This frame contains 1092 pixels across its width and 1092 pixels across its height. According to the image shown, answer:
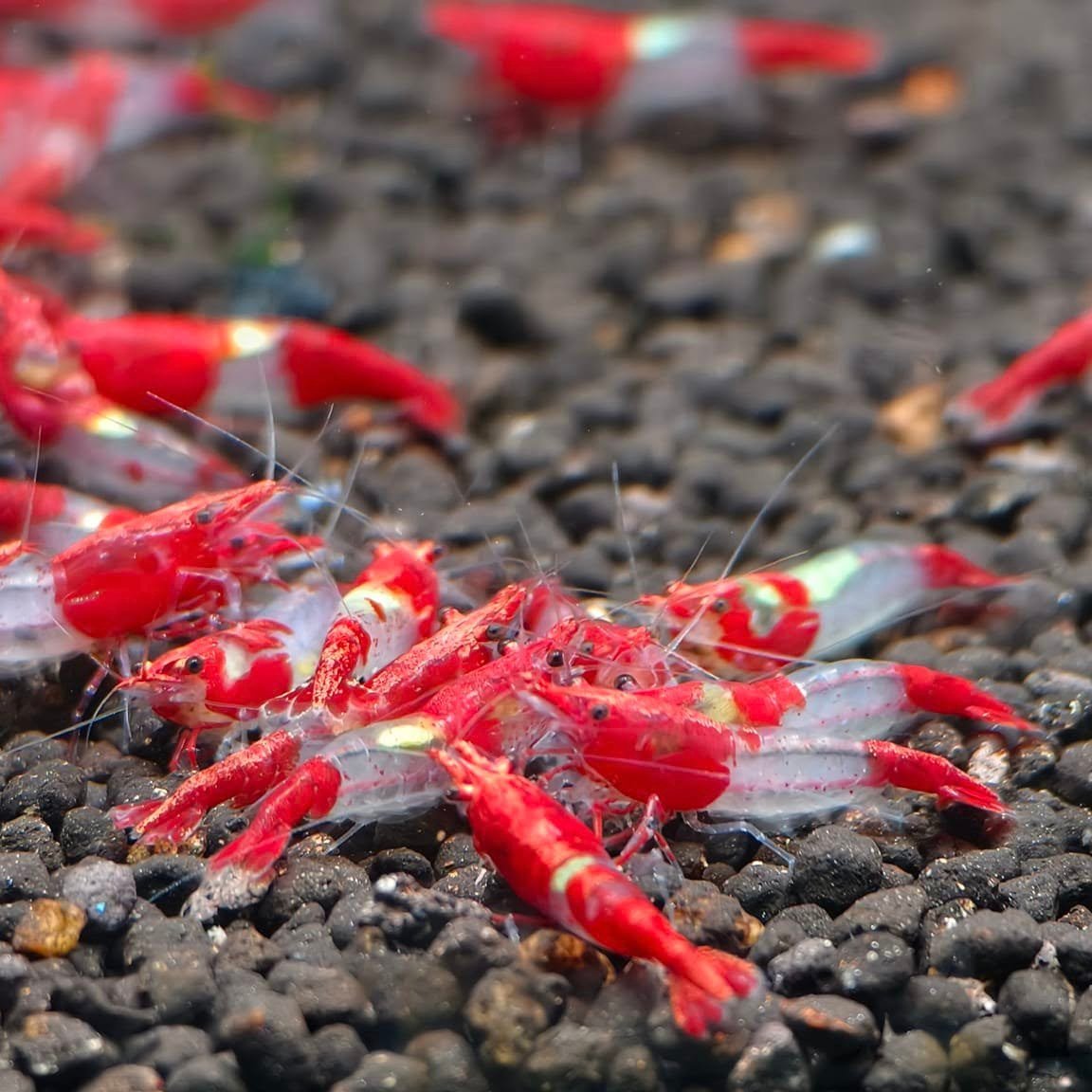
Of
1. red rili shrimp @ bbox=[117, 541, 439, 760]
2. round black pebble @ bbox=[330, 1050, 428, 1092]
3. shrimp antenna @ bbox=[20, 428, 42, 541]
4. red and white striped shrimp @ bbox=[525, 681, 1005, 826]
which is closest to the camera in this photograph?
round black pebble @ bbox=[330, 1050, 428, 1092]

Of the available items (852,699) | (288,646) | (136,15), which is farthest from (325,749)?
(136,15)

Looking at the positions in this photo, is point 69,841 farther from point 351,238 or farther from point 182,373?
point 351,238

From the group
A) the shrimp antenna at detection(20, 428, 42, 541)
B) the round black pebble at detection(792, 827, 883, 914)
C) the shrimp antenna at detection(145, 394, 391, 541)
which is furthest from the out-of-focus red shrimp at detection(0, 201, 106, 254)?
the round black pebble at detection(792, 827, 883, 914)

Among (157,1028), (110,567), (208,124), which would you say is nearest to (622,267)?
(208,124)

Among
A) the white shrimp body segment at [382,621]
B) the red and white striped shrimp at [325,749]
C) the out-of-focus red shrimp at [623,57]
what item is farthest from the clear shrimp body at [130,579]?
the out-of-focus red shrimp at [623,57]

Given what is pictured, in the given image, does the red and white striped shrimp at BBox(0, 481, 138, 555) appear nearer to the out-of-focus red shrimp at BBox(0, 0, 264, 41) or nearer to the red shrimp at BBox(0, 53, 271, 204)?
the red shrimp at BBox(0, 53, 271, 204)

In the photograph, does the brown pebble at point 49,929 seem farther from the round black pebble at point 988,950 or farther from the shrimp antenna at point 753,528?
the round black pebble at point 988,950

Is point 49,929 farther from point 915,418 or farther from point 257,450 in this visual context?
point 915,418
